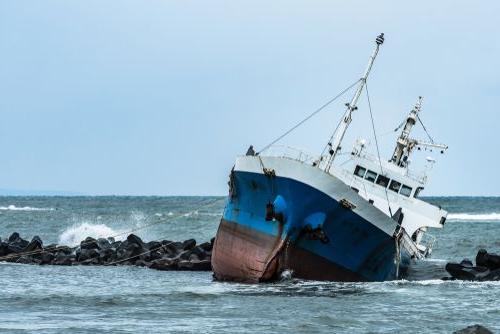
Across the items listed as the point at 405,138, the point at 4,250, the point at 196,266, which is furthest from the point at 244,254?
the point at 4,250

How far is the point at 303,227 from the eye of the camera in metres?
26.0

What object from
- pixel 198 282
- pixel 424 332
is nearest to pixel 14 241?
pixel 198 282

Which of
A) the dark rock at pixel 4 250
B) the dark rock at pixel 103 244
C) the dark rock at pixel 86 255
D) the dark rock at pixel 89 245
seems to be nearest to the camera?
the dark rock at pixel 86 255

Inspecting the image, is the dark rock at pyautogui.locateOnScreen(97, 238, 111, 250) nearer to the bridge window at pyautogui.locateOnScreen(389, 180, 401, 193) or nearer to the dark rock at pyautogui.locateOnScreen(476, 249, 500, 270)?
the bridge window at pyautogui.locateOnScreen(389, 180, 401, 193)

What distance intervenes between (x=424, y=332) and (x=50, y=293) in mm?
10011

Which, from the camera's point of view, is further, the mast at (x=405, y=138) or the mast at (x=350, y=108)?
the mast at (x=405, y=138)

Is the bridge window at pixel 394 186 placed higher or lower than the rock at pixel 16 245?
higher

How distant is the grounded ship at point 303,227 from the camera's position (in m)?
25.9

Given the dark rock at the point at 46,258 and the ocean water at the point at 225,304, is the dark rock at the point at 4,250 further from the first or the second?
the ocean water at the point at 225,304

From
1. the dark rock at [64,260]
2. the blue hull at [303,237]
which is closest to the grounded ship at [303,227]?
the blue hull at [303,237]

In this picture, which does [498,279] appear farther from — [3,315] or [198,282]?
[3,315]

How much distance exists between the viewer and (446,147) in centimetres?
3466

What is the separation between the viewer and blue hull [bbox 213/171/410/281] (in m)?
25.9

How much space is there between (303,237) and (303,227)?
30 cm
